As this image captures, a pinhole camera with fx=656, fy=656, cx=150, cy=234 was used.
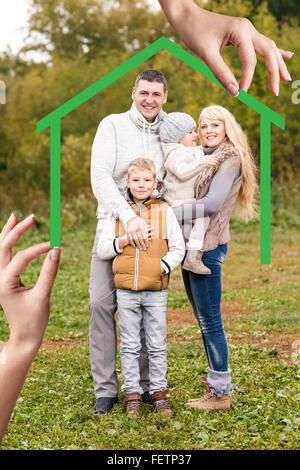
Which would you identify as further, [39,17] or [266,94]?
[39,17]

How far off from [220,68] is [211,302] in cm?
287

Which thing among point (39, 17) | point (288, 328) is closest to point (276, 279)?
point (288, 328)

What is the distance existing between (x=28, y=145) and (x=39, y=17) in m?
12.5

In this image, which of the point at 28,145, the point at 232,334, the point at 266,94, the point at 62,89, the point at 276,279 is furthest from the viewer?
the point at 62,89

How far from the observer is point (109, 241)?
366cm

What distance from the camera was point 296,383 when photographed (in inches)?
188

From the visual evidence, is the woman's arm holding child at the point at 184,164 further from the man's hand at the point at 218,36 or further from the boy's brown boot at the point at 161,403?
the man's hand at the point at 218,36

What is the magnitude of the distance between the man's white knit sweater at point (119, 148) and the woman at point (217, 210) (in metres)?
0.28

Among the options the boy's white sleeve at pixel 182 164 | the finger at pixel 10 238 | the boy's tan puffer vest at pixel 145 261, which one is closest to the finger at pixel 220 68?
the finger at pixel 10 238

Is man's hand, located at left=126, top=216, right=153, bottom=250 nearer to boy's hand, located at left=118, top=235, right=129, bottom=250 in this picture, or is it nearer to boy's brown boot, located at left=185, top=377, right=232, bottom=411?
boy's hand, located at left=118, top=235, right=129, bottom=250

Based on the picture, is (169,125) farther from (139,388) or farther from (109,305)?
(139,388)

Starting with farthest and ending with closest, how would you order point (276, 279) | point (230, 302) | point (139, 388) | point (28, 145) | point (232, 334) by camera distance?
point (28, 145)
point (276, 279)
point (230, 302)
point (232, 334)
point (139, 388)

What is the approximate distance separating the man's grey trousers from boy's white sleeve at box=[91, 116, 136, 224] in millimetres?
480

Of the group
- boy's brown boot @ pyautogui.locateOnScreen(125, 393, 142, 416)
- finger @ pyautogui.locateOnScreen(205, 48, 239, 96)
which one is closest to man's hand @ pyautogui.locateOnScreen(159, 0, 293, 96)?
finger @ pyautogui.locateOnScreen(205, 48, 239, 96)
